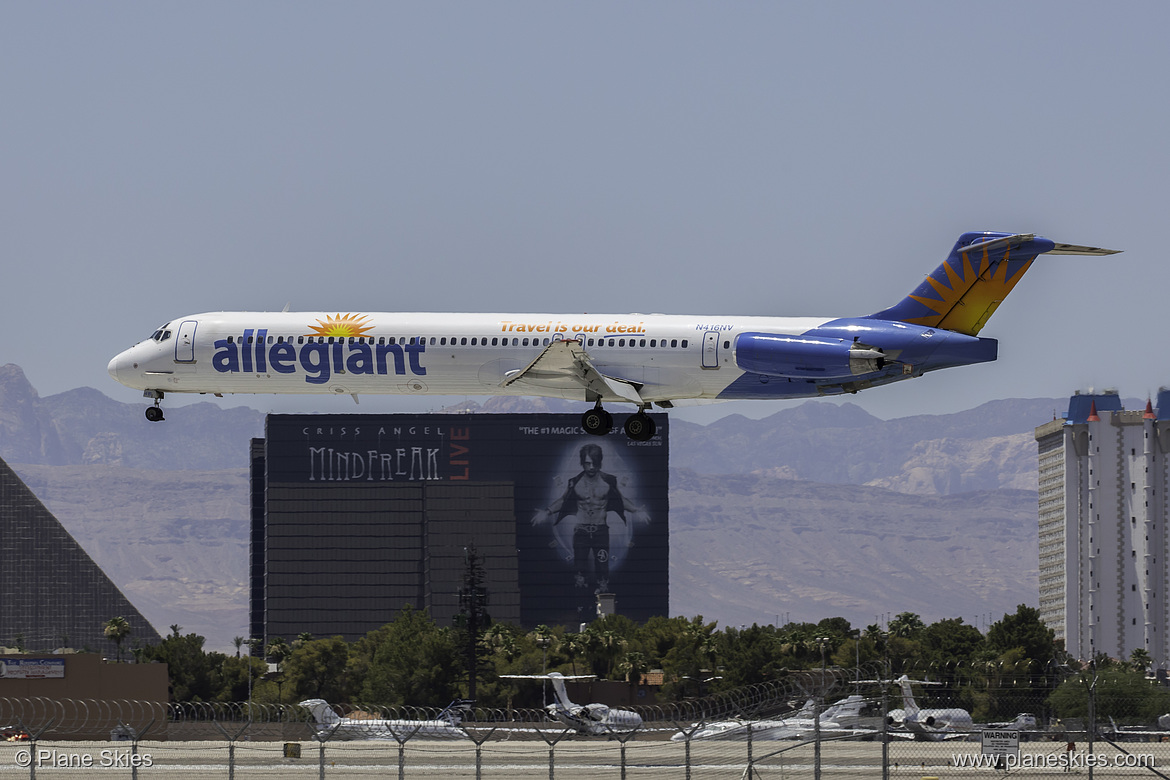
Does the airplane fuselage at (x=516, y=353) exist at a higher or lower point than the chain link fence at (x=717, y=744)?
higher

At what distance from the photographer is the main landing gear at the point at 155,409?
5834 cm

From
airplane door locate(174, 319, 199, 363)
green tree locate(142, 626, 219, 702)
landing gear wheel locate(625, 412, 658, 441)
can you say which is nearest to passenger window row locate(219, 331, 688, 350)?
airplane door locate(174, 319, 199, 363)

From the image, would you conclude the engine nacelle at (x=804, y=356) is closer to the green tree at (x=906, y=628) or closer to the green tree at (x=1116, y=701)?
the green tree at (x=1116, y=701)

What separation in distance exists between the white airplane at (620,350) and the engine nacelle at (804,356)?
0.04m

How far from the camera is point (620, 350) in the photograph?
185 ft

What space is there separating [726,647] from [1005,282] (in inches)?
3443

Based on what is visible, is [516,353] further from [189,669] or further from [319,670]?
[319,670]

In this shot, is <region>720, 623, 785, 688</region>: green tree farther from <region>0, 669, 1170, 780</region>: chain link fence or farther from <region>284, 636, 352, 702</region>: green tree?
<region>0, 669, 1170, 780</region>: chain link fence

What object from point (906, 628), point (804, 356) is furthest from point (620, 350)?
point (906, 628)

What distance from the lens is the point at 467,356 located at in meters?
57.0

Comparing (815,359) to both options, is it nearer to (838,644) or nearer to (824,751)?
(824,751)

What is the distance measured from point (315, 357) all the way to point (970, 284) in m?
21.8

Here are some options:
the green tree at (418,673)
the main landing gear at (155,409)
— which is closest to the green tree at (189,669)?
the green tree at (418,673)

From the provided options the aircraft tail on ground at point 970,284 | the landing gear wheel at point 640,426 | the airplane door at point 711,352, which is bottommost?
the landing gear wheel at point 640,426
